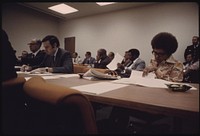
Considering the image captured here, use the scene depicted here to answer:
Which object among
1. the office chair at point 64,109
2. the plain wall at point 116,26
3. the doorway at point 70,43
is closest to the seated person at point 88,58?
the plain wall at point 116,26

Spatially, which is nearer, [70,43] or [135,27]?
[135,27]

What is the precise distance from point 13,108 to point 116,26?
6.30m

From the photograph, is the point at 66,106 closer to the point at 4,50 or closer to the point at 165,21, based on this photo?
the point at 4,50

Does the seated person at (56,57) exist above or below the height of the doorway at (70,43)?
below

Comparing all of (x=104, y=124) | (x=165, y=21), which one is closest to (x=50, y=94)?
(x=104, y=124)

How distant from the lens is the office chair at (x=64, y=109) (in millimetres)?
398

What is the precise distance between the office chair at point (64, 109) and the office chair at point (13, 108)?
0.22 meters

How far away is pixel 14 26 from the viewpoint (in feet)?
20.6

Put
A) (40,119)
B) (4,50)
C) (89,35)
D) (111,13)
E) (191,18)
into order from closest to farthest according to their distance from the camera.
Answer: (40,119)
(4,50)
(191,18)
(111,13)
(89,35)

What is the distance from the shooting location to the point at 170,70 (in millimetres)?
1641

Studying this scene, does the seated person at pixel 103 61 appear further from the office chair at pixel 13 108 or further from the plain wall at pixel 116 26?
the office chair at pixel 13 108

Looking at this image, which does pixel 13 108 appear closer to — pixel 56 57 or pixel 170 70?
pixel 170 70

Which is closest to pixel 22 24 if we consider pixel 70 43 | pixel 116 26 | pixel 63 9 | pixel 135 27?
pixel 63 9

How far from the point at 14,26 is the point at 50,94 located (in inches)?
273
